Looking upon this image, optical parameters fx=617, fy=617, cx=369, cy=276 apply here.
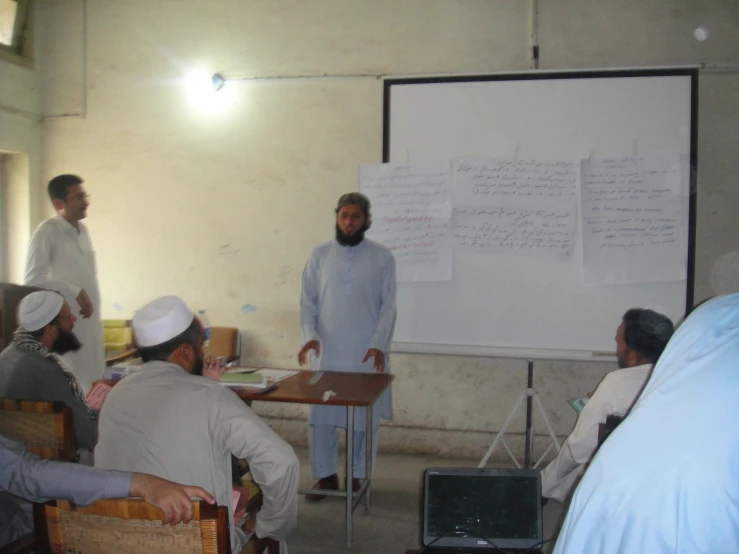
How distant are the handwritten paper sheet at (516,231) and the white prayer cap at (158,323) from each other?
2.55 meters

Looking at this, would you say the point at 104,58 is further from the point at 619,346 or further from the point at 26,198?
the point at 619,346

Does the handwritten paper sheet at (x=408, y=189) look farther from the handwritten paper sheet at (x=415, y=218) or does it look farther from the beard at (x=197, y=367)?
the beard at (x=197, y=367)

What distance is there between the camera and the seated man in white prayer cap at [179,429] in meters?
1.63

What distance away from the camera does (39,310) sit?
2.55m

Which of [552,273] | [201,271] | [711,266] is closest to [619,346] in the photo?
[552,273]

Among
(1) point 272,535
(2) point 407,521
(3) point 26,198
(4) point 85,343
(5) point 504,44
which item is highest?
(5) point 504,44

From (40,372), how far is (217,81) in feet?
9.26

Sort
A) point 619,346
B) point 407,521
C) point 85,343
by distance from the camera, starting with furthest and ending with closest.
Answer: point 85,343
point 407,521
point 619,346

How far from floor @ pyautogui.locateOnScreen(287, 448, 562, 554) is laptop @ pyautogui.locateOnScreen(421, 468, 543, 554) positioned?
747 mm

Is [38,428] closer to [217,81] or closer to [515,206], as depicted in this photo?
[515,206]

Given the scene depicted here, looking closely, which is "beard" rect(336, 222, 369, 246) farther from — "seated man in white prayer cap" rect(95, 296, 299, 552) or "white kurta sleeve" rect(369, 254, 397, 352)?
"seated man in white prayer cap" rect(95, 296, 299, 552)

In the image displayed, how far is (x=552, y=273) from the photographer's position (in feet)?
13.1

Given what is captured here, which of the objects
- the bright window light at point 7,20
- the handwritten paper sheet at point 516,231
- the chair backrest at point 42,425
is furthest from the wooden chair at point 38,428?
the bright window light at point 7,20

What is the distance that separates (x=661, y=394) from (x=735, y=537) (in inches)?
9.0
